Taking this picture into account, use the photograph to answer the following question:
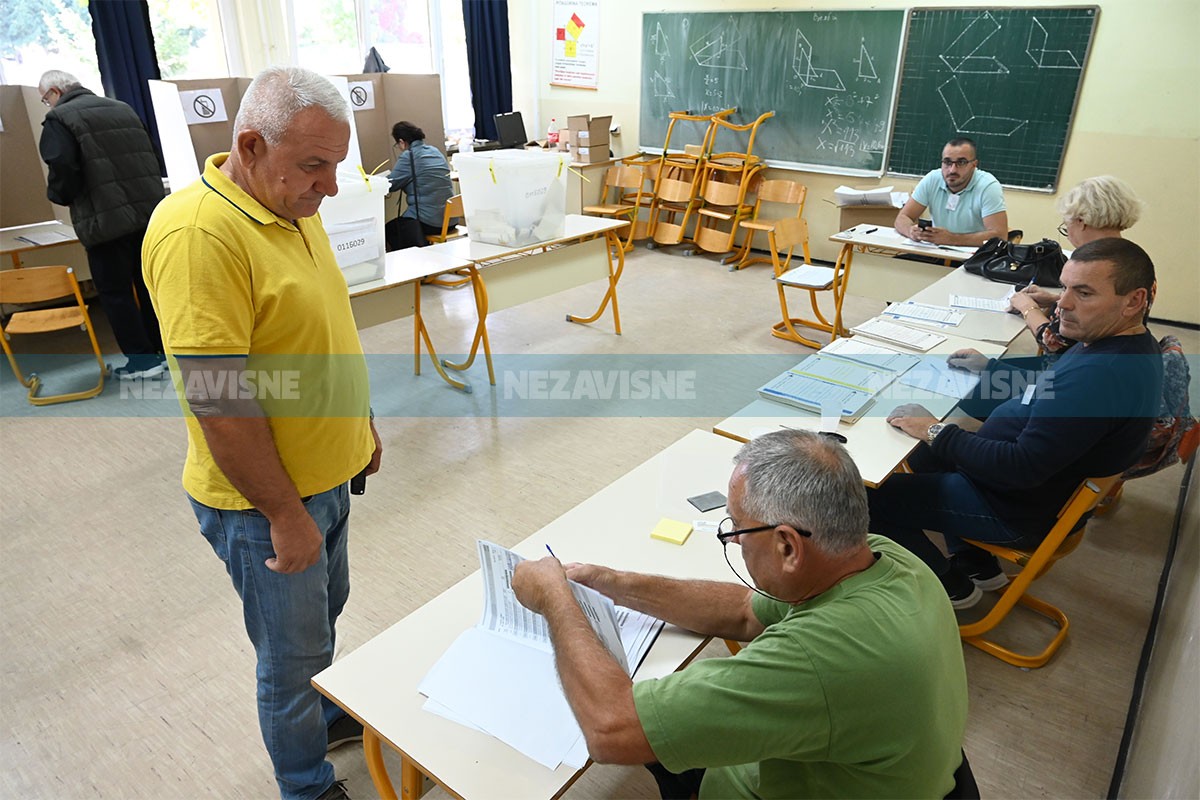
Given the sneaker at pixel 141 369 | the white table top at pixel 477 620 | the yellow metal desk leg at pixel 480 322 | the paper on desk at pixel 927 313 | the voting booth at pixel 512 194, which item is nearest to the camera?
the white table top at pixel 477 620

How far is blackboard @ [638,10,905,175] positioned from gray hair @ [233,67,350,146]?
547 cm

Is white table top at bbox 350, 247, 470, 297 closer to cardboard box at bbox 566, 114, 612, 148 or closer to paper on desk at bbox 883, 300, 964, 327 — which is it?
paper on desk at bbox 883, 300, 964, 327

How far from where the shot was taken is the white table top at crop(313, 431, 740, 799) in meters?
1.08

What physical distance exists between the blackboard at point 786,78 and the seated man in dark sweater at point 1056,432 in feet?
14.1

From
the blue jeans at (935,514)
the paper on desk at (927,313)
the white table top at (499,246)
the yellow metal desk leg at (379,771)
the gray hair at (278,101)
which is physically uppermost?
the gray hair at (278,101)

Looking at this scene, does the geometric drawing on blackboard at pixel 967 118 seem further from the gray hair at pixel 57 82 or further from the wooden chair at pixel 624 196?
the gray hair at pixel 57 82

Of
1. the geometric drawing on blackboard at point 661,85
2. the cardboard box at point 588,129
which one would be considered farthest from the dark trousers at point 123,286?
the geometric drawing on blackboard at point 661,85

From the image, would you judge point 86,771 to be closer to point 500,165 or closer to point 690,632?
point 690,632

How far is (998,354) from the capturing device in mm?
2725

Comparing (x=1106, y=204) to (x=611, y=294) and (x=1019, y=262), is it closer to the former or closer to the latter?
(x=1019, y=262)

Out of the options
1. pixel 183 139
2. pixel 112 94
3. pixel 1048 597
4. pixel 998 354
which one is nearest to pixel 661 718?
pixel 1048 597

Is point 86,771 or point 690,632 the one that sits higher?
point 690,632

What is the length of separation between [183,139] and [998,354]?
158 inches

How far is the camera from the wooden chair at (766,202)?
20.2 ft
